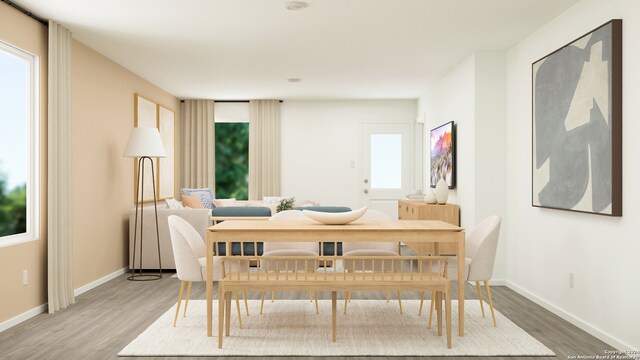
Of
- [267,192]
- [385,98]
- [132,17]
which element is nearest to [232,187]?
[267,192]

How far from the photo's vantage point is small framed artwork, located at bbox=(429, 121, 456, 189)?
271 inches

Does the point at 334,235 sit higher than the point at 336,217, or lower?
lower

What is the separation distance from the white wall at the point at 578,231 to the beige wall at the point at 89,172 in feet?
14.3

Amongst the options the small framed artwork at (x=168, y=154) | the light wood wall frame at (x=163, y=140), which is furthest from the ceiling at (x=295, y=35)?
the small framed artwork at (x=168, y=154)

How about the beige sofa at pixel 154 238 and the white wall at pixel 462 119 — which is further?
the beige sofa at pixel 154 238

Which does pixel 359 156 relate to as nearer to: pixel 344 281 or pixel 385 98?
pixel 385 98

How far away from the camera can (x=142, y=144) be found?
647 centimetres

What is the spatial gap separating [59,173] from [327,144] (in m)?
5.62

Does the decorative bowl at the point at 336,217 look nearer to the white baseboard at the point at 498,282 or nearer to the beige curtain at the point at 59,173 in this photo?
the beige curtain at the point at 59,173

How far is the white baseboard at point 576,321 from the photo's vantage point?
12.0 ft

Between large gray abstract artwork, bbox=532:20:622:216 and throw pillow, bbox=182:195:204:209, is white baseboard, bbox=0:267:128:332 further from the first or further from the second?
large gray abstract artwork, bbox=532:20:622:216

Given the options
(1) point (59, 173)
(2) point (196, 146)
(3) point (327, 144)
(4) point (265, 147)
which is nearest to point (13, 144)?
(1) point (59, 173)

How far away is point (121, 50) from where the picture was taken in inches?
235

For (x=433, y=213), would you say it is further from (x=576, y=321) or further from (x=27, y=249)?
(x=27, y=249)
